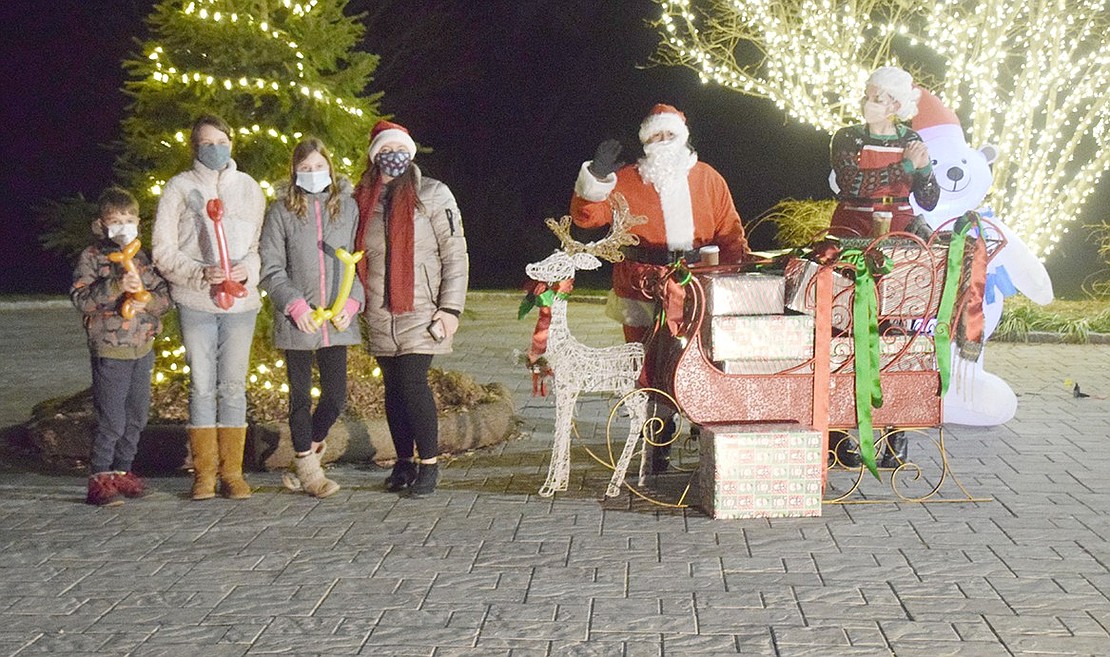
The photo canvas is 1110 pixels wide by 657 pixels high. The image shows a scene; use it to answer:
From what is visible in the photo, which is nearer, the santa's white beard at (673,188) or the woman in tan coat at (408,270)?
the woman in tan coat at (408,270)

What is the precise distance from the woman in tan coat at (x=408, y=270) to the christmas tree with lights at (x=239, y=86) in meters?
1.58

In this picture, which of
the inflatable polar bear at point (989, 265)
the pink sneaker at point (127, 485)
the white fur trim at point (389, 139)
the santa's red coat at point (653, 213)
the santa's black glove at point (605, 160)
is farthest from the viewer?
the inflatable polar bear at point (989, 265)

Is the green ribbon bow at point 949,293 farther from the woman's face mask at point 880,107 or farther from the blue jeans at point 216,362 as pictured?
the blue jeans at point 216,362

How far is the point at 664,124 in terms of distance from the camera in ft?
21.8

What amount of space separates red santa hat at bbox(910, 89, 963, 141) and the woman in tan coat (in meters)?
3.57

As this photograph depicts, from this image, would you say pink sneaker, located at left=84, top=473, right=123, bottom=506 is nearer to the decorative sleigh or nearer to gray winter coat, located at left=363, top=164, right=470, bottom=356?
gray winter coat, located at left=363, top=164, right=470, bottom=356

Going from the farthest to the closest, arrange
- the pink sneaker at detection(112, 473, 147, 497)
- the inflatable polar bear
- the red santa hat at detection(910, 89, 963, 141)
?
the red santa hat at detection(910, 89, 963, 141) < the inflatable polar bear < the pink sneaker at detection(112, 473, 147, 497)

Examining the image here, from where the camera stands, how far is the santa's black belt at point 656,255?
21.6 feet

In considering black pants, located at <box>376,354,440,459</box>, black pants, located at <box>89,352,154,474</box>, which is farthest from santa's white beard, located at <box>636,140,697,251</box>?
black pants, located at <box>89,352,154,474</box>

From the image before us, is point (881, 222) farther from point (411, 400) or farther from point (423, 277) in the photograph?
point (411, 400)

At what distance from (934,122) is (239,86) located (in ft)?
14.6

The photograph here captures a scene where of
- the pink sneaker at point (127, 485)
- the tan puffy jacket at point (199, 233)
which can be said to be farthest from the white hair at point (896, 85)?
the pink sneaker at point (127, 485)

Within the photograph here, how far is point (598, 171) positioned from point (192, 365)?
228cm

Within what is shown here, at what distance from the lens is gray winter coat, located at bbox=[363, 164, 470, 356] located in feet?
19.8
